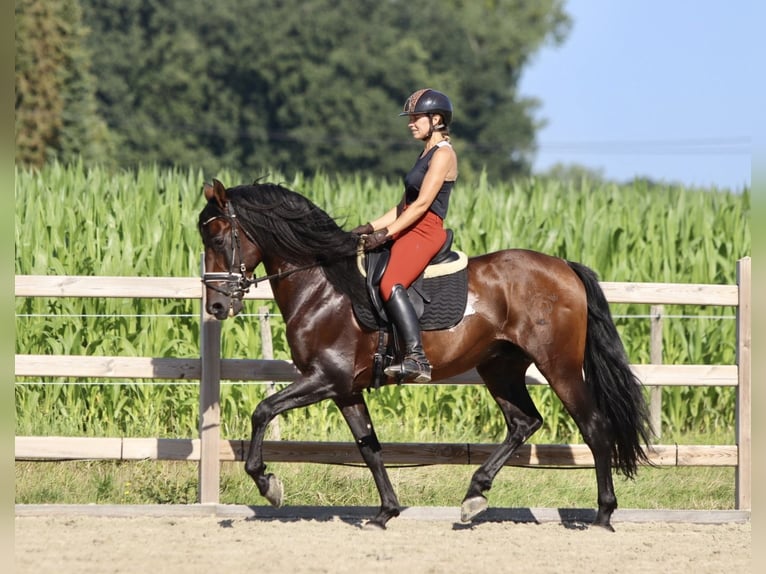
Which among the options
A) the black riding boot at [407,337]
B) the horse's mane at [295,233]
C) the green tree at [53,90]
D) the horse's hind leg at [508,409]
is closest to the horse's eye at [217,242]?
the horse's mane at [295,233]

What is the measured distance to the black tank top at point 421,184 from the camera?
6867mm

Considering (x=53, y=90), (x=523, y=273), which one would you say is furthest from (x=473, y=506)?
(x=53, y=90)

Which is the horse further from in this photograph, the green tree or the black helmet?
the green tree

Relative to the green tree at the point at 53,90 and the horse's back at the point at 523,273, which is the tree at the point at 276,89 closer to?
the green tree at the point at 53,90

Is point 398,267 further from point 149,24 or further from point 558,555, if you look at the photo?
Result: point 149,24

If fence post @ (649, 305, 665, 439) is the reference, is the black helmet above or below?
above

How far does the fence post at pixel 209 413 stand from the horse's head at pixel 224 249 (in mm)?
809

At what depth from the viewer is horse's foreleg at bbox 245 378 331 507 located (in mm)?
6648

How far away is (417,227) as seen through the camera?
6.87m

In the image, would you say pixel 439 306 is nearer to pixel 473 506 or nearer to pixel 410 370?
pixel 410 370

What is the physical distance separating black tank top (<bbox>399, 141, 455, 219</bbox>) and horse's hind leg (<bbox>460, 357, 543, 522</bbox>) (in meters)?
1.23

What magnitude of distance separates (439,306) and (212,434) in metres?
1.85

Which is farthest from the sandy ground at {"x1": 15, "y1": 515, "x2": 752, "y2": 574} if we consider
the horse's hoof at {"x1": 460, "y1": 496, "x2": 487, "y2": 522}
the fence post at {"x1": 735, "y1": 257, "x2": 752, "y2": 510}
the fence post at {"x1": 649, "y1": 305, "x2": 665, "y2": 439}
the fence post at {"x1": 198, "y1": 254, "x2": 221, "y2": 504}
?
the fence post at {"x1": 649, "y1": 305, "x2": 665, "y2": 439}

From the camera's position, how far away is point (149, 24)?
178ft
